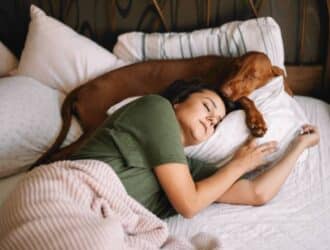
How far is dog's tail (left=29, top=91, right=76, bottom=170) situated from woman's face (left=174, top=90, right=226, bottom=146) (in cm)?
53

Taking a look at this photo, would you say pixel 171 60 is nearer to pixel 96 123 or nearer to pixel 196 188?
pixel 96 123

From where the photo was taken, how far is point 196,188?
3.99 ft

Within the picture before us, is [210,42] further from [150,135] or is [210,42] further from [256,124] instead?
[150,135]

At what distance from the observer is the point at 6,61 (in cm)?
207

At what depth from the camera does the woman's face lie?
1261mm

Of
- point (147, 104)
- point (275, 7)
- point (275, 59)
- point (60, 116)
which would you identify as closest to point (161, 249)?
point (147, 104)

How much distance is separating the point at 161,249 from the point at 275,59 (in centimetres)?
97

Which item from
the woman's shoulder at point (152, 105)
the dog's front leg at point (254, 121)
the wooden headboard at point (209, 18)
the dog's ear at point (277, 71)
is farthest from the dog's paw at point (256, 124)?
the wooden headboard at point (209, 18)

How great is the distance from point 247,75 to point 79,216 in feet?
Answer: 2.93

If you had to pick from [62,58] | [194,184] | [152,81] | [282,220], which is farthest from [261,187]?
[62,58]

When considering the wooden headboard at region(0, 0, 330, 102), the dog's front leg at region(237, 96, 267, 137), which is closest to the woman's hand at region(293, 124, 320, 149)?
the dog's front leg at region(237, 96, 267, 137)

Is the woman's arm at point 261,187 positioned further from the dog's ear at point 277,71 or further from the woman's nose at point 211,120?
the dog's ear at point 277,71

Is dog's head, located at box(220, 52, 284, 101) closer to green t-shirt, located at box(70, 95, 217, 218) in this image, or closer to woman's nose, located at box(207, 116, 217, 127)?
woman's nose, located at box(207, 116, 217, 127)

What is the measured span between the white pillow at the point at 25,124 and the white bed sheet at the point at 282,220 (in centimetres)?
61
